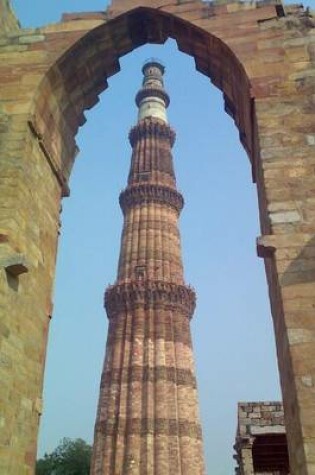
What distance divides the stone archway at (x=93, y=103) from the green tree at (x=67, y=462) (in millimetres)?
24971

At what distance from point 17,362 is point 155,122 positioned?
867 inches

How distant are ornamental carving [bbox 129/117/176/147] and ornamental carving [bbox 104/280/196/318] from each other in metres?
9.04

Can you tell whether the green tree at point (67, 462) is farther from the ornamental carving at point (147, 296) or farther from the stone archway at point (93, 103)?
the stone archway at point (93, 103)

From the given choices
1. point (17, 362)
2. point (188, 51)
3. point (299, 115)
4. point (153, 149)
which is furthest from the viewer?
point (153, 149)

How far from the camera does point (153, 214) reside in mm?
21625

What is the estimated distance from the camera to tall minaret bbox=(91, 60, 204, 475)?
1623 cm

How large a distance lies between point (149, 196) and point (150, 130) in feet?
15.7

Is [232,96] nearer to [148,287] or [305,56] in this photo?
[305,56]

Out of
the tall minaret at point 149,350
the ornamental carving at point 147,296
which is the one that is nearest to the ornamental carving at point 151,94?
the tall minaret at point 149,350

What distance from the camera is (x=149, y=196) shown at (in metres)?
22.2

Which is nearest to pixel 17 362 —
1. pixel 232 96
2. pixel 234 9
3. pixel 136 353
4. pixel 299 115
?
pixel 299 115

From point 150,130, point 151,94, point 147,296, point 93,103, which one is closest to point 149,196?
point 150,130

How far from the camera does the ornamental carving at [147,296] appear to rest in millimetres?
19125

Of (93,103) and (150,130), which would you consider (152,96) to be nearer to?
(150,130)
